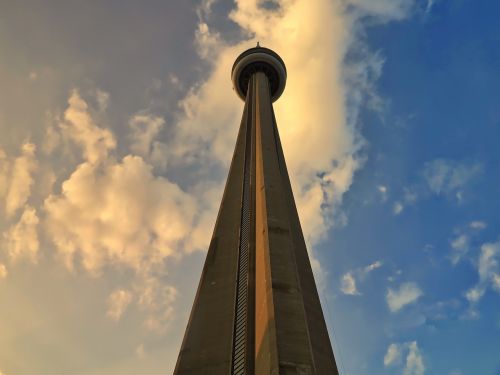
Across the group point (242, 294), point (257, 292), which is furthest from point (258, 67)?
point (257, 292)

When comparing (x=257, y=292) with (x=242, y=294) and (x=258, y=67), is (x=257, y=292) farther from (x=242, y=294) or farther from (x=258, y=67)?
(x=258, y=67)

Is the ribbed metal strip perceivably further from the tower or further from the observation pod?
the observation pod

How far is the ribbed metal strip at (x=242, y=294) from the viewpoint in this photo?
12.6 metres

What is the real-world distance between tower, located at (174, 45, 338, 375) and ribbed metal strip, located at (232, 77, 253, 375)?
0.04 metres

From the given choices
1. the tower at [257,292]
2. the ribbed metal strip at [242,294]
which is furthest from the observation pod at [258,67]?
the ribbed metal strip at [242,294]

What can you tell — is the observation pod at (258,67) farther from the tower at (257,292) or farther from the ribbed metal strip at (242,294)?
the ribbed metal strip at (242,294)

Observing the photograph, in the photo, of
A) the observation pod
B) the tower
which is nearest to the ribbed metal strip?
the tower

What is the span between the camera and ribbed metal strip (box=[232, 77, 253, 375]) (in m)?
12.6

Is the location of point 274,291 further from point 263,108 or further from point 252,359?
point 263,108

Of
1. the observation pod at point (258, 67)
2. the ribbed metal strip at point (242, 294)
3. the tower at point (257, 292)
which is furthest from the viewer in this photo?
the observation pod at point (258, 67)

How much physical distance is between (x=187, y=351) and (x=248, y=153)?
571 inches

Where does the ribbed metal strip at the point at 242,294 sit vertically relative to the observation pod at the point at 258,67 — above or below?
below

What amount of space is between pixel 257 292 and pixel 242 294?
88.4 inches

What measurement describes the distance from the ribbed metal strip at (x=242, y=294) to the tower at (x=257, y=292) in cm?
4
